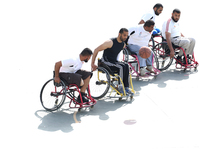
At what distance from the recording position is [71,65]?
621cm

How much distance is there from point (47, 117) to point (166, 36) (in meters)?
4.28

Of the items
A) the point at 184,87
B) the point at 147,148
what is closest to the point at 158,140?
the point at 147,148

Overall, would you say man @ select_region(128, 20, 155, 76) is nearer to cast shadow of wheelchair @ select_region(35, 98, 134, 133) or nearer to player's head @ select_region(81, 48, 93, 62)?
cast shadow of wheelchair @ select_region(35, 98, 134, 133)

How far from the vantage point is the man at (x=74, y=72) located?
20.1 feet

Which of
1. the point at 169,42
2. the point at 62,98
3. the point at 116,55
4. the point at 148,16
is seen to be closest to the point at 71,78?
the point at 62,98

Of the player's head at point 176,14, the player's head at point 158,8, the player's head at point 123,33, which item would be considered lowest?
the player's head at point 123,33

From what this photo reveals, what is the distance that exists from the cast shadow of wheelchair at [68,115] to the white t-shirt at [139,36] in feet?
6.61

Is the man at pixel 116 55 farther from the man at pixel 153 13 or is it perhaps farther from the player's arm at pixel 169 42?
the man at pixel 153 13

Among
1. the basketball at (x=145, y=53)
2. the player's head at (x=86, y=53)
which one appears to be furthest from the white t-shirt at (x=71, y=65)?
the basketball at (x=145, y=53)

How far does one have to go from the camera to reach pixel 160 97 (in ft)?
23.3

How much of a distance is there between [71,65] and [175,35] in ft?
12.6

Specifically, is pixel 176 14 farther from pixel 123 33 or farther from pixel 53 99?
pixel 53 99

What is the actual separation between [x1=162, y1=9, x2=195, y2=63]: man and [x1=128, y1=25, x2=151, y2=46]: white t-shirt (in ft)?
2.34

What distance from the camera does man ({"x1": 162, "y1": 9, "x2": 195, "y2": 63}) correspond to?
866 cm
